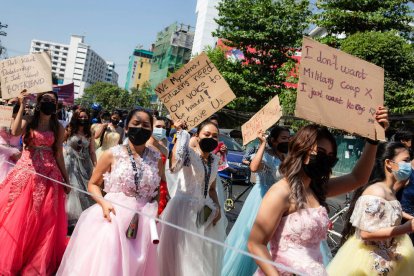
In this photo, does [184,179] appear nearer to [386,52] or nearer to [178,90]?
[178,90]

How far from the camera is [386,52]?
2012 centimetres

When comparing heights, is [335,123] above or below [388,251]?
above

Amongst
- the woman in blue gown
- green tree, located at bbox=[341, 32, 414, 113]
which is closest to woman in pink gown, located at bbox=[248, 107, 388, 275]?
the woman in blue gown

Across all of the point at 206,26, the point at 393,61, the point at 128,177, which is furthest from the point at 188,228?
the point at 206,26

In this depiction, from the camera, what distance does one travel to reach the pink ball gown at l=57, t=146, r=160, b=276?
329 cm

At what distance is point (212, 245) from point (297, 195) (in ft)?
6.84

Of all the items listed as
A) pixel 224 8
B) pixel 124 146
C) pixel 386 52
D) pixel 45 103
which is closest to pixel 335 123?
pixel 124 146

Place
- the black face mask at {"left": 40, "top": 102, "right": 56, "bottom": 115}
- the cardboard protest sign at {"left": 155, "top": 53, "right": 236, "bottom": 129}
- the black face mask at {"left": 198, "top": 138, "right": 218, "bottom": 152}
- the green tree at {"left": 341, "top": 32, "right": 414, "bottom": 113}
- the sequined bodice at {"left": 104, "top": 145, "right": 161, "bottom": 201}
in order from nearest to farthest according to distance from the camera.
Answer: the sequined bodice at {"left": 104, "top": 145, "right": 161, "bottom": 201}
the black face mask at {"left": 198, "top": 138, "right": 218, "bottom": 152}
the cardboard protest sign at {"left": 155, "top": 53, "right": 236, "bottom": 129}
the black face mask at {"left": 40, "top": 102, "right": 56, "bottom": 115}
the green tree at {"left": 341, "top": 32, "right": 414, "bottom": 113}

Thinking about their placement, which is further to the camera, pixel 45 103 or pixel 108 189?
pixel 45 103

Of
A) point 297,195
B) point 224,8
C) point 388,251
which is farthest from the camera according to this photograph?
point 224,8

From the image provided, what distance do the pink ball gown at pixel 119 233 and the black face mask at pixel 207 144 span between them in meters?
0.70

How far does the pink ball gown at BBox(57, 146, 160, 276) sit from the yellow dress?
146 centimetres

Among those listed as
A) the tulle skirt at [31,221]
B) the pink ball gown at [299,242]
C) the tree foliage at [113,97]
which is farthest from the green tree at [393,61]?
the tree foliage at [113,97]

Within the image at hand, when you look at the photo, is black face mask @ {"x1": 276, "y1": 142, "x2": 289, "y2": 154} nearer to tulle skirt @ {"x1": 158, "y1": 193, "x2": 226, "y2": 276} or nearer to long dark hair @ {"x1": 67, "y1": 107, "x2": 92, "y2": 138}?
tulle skirt @ {"x1": 158, "y1": 193, "x2": 226, "y2": 276}
